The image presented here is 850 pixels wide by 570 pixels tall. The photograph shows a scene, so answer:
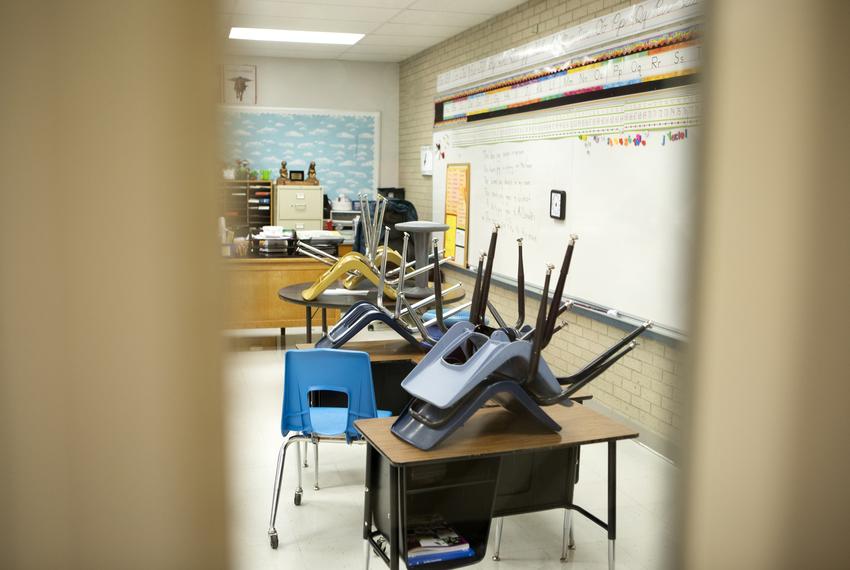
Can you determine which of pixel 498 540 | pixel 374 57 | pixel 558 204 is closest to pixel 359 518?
pixel 498 540

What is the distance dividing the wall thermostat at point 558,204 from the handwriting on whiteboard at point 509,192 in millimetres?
314

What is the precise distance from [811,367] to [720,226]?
1.01ft

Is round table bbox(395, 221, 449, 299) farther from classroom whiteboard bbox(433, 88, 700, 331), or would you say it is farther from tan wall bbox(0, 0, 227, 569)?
tan wall bbox(0, 0, 227, 569)

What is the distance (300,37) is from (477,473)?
6.35m

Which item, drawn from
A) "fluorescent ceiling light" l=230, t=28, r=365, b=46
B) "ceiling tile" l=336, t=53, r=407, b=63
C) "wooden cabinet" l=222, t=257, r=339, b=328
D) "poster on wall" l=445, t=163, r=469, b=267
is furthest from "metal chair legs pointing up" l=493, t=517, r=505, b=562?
"ceiling tile" l=336, t=53, r=407, b=63

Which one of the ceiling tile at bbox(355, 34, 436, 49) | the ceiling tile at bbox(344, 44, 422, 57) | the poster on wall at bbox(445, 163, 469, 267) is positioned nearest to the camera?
the poster on wall at bbox(445, 163, 469, 267)

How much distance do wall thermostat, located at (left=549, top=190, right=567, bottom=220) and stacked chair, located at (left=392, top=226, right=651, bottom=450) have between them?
9.25ft

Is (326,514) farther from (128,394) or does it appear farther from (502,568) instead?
(128,394)

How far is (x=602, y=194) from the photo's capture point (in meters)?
5.00

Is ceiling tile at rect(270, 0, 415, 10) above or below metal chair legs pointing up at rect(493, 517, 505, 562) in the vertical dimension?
above

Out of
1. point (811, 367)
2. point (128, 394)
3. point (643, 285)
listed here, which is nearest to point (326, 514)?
point (643, 285)

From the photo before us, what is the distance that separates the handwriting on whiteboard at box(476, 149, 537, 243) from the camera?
6.05 m

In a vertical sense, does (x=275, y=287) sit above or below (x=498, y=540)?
above

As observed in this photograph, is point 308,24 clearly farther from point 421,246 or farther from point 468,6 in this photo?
point 421,246
